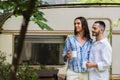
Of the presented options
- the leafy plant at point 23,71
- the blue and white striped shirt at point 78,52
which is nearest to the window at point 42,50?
the leafy plant at point 23,71

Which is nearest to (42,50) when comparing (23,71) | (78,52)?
(23,71)

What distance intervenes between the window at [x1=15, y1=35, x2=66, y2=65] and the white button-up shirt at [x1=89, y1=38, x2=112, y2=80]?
2766 millimetres

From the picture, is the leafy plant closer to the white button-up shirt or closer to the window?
the window

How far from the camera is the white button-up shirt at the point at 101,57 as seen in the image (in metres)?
3.87

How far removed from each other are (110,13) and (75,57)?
2.78 meters

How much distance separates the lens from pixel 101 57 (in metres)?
3.89

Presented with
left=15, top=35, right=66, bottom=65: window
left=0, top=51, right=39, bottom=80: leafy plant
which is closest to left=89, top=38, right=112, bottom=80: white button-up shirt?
left=0, top=51, right=39, bottom=80: leafy plant

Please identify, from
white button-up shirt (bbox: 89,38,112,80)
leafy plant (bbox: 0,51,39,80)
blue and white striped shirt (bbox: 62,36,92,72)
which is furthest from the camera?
leafy plant (bbox: 0,51,39,80)

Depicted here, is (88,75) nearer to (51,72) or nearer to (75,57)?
(75,57)

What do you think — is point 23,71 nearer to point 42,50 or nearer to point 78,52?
point 42,50

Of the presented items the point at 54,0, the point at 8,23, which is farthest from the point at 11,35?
the point at 54,0

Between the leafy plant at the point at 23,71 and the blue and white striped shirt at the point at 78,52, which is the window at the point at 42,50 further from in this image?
the blue and white striped shirt at the point at 78,52

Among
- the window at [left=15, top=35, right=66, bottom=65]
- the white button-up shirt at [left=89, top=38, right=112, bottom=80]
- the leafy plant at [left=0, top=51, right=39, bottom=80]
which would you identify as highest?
the white button-up shirt at [left=89, top=38, right=112, bottom=80]

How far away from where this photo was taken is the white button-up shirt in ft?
12.7
